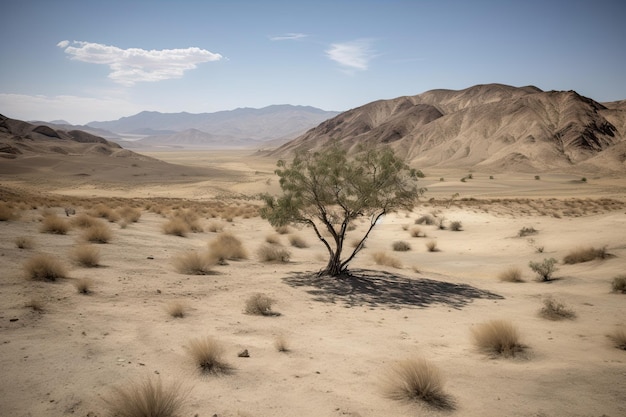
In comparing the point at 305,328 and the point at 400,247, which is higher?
the point at 305,328

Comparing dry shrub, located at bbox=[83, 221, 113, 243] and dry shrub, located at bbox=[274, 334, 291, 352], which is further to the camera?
dry shrub, located at bbox=[83, 221, 113, 243]

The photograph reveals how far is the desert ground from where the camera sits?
5344mm

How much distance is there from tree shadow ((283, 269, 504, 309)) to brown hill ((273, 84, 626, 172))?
69.6 m

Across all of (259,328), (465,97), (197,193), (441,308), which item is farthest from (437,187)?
(465,97)

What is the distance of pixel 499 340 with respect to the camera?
717cm

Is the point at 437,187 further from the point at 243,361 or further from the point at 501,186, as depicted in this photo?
the point at 243,361

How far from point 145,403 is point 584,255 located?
16578 mm

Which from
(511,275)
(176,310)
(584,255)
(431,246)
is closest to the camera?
(176,310)

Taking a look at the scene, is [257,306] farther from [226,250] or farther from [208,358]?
[226,250]

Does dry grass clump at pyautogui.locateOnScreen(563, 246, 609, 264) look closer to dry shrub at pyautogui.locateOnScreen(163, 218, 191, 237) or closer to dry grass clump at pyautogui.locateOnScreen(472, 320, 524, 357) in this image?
dry grass clump at pyautogui.locateOnScreen(472, 320, 524, 357)

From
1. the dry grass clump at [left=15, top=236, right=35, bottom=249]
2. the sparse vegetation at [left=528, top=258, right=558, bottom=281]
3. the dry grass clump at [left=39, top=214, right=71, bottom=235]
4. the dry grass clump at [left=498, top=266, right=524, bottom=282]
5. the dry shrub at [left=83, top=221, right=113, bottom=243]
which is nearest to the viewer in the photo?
the dry grass clump at [left=15, top=236, right=35, bottom=249]

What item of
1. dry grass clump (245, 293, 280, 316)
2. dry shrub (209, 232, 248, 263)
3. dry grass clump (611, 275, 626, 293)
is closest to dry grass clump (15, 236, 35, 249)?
dry shrub (209, 232, 248, 263)

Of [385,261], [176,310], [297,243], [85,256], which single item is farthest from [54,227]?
[385,261]

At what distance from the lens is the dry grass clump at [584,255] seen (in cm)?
1512
